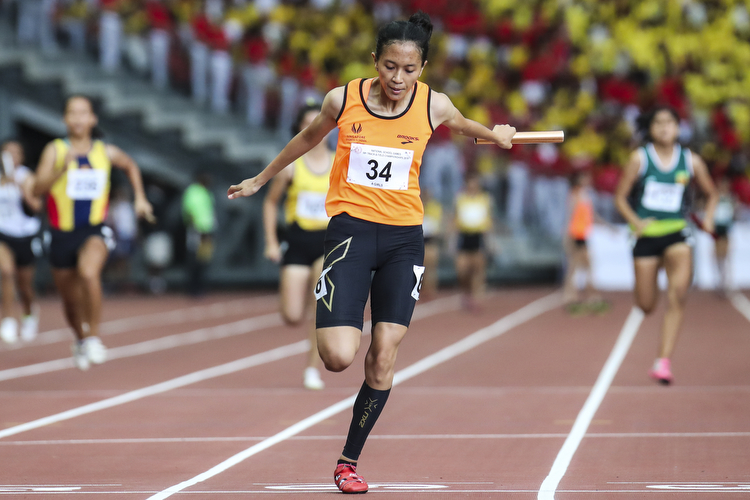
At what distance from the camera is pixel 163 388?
1009 cm

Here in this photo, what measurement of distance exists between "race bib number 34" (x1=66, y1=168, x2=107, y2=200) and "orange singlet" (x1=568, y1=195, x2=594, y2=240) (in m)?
10.9

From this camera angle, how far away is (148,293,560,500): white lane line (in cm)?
613

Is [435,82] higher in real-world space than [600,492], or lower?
higher

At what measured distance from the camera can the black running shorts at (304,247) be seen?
9641mm

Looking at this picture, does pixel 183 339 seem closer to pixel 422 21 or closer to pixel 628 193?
pixel 628 193

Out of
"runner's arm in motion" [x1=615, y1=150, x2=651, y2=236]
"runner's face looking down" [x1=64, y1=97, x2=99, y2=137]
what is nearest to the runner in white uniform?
"runner's face looking down" [x1=64, y1=97, x2=99, y2=137]

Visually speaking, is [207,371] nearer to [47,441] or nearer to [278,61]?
[47,441]

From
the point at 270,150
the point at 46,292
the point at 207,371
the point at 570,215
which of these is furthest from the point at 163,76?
the point at 207,371

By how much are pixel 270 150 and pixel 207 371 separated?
11.4 meters

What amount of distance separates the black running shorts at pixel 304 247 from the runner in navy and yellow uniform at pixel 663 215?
2.49 m

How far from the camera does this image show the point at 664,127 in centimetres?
952

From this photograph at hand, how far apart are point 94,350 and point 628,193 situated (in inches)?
185

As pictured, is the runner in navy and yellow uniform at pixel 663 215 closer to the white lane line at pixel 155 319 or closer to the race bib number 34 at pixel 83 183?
the race bib number 34 at pixel 83 183

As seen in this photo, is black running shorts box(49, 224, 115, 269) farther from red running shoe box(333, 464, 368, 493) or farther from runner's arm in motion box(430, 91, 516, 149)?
red running shoe box(333, 464, 368, 493)
